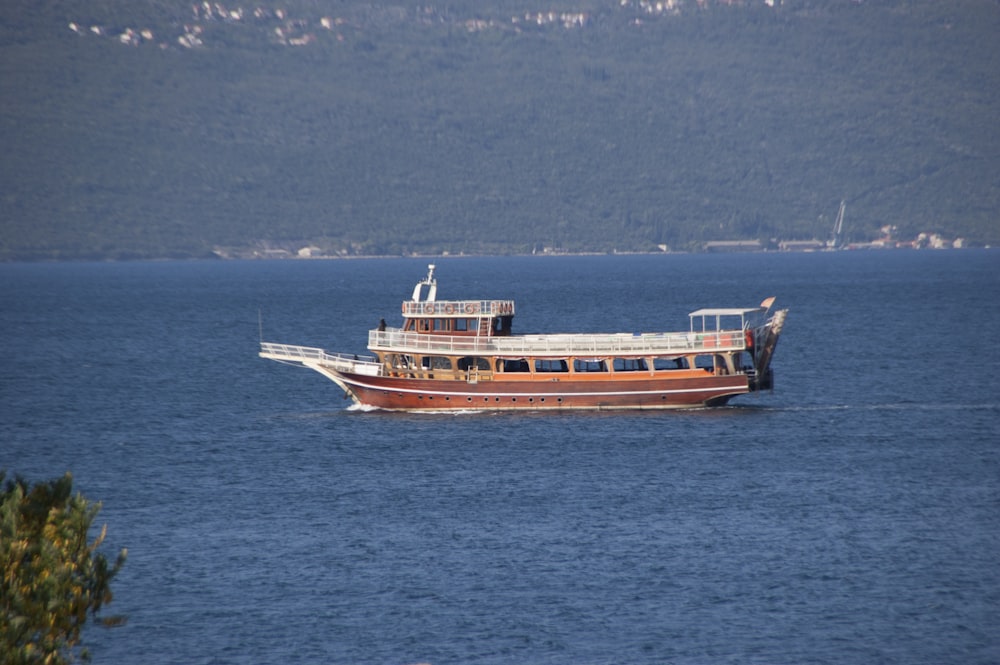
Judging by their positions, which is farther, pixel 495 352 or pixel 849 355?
pixel 849 355

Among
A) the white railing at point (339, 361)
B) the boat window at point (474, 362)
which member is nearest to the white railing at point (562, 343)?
the boat window at point (474, 362)

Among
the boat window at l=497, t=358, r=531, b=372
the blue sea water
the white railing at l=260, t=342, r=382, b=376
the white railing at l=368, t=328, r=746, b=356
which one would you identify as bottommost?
the blue sea water

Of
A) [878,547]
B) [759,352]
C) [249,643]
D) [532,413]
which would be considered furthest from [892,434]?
[249,643]

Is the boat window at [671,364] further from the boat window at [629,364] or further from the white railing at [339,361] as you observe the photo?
the white railing at [339,361]

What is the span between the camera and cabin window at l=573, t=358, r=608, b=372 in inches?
3017

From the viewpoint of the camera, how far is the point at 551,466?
64438 millimetres

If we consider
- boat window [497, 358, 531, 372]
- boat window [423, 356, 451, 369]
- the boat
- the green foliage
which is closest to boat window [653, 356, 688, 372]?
the boat

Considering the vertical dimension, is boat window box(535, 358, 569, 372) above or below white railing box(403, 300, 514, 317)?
below

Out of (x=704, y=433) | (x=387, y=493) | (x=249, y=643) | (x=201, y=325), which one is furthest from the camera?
(x=201, y=325)

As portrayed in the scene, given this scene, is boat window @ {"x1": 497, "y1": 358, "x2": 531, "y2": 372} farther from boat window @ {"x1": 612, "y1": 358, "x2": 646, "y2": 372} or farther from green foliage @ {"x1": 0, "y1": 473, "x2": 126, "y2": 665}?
green foliage @ {"x1": 0, "y1": 473, "x2": 126, "y2": 665}

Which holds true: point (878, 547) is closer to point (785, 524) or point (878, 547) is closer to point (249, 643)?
point (785, 524)

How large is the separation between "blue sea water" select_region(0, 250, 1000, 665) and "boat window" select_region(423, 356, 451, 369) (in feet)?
9.89

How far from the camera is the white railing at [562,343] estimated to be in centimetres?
7488

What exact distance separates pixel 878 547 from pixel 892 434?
75.3 feet
